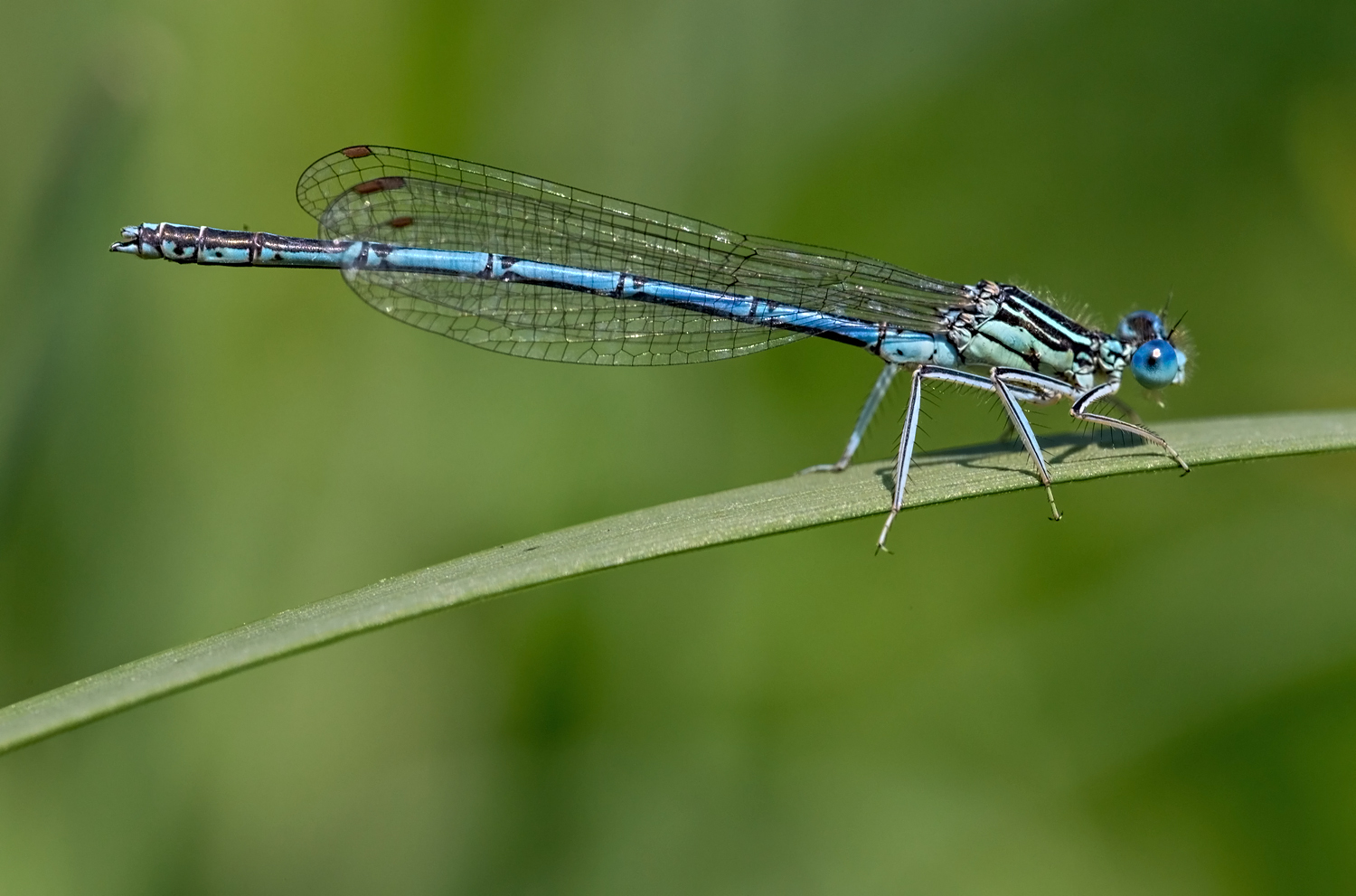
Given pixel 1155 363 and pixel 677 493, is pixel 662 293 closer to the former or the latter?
pixel 677 493

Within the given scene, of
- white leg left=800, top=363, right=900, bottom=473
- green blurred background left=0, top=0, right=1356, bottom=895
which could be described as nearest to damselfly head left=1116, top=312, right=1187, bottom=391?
green blurred background left=0, top=0, right=1356, bottom=895

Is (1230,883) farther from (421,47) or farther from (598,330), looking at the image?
(421,47)

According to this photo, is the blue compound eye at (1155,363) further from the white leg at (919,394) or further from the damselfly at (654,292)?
the white leg at (919,394)

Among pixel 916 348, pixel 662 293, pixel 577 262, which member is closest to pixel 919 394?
pixel 916 348

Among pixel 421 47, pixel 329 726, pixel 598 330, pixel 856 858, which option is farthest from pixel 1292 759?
pixel 421 47

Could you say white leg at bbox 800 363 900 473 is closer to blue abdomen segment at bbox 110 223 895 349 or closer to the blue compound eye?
blue abdomen segment at bbox 110 223 895 349

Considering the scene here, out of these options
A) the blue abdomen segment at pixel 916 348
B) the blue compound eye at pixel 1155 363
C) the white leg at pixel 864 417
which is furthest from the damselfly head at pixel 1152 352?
the white leg at pixel 864 417
